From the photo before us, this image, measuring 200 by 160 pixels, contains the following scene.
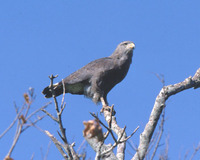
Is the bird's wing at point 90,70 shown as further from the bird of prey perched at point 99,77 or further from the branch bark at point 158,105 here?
the branch bark at point 158,105

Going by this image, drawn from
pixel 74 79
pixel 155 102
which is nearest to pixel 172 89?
pixel 155 102

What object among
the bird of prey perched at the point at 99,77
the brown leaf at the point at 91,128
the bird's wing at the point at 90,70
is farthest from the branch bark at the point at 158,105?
the brown leaf at the point at 91,128

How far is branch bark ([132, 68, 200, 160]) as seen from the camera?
5.19m

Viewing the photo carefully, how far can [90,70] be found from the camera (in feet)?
26.7

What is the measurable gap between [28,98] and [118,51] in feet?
18.8

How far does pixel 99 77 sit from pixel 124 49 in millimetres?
1110

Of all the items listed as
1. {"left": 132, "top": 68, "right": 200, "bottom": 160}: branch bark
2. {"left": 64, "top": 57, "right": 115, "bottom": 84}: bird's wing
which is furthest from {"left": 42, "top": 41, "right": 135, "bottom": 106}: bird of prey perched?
{"left": 132, "top": 68, "right": 200, "bottom": 160}: branch bark

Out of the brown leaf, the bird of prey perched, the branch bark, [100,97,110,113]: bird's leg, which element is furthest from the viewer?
the bird of prey perched

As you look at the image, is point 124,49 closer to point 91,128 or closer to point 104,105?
point 104,105

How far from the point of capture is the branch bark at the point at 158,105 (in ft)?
17.0

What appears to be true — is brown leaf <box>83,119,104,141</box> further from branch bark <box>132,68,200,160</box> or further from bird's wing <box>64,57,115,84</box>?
bird's wing <box>64,57,115,84</box>

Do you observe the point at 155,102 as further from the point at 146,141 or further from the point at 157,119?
the point at 146,141

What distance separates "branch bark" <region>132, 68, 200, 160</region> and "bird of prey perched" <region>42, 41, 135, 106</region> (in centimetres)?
216

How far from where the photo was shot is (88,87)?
8102mm
